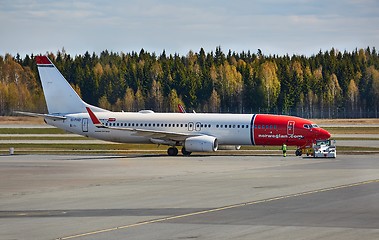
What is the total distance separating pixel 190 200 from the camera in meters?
33.9

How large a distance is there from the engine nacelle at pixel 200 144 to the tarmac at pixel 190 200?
9.04 m

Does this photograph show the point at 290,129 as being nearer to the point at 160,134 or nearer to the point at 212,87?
the point at 160,134

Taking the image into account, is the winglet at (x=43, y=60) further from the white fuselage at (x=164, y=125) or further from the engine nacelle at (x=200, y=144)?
the engine nacelle at (x=200, y=144)

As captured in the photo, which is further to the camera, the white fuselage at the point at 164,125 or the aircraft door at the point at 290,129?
the white fuselage at the point at 164,125

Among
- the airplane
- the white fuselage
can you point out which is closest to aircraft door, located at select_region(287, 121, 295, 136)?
the airplane

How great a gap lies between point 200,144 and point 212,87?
10737cm

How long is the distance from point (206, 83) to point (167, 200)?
140 m

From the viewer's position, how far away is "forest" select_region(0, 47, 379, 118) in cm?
16725

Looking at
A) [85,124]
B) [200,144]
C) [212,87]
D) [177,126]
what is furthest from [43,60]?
[212,87]

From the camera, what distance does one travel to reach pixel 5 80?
17362 centimetres

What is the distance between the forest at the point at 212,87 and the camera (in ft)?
549

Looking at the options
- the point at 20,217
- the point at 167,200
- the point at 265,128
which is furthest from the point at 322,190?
the point at 265,128

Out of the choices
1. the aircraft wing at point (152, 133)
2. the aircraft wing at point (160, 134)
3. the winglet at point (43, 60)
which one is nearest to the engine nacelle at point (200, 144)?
the aircraft wing at point (160, 134)

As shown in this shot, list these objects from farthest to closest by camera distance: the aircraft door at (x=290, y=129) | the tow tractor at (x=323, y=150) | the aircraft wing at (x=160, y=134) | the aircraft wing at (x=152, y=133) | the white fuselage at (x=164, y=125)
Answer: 1. the white fuselage at (x=164, y=125)
2. the aircraft wing at (x=160, y=134)
3. the aircraft wing at (x=152, y=133)
4. the aircraft door at (x=290, y=129)
5. the tow tractor at (x=323, y=150)
